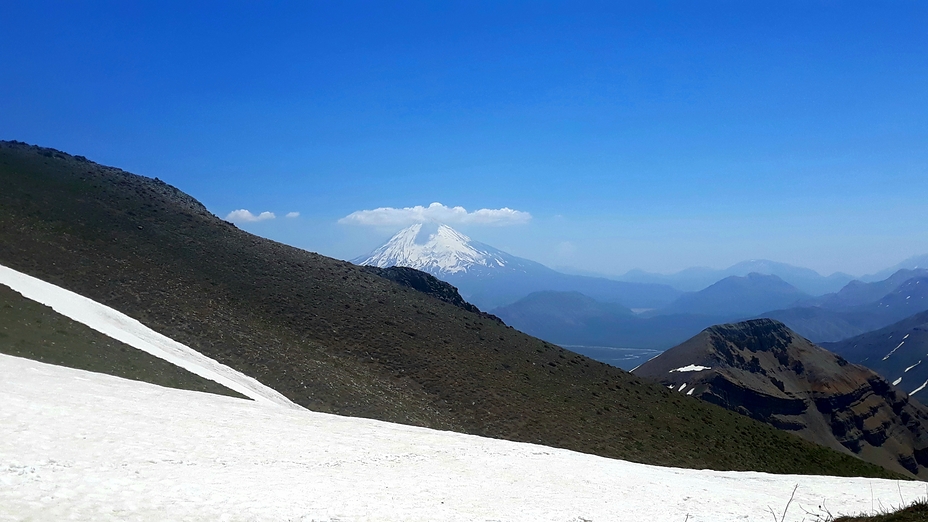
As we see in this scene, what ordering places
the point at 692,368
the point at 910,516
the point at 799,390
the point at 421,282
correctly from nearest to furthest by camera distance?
the point at 910,516 → the point at 421,282 → the point at 692,368 → the point at 799,390

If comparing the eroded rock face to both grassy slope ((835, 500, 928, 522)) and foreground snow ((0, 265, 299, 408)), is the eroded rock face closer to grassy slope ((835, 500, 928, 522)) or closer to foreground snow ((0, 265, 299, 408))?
foreground snow ((0, 265, 299, 408))

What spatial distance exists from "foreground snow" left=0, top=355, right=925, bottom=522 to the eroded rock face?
81.3 metres

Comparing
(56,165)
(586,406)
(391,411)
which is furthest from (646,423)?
(56,165)

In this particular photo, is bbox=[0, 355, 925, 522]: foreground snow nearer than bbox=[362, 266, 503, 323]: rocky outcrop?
Yes

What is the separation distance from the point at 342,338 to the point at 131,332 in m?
15.1

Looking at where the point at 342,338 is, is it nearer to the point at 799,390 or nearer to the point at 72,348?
the point at 72,348

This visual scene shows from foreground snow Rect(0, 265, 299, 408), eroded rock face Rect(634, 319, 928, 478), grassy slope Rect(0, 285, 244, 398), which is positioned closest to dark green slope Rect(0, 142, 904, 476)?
foreground snow Rect(0, 265, 299, 408)

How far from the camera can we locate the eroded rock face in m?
96.1

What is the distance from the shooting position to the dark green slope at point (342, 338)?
111 feet

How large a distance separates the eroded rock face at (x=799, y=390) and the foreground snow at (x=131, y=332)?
271ft

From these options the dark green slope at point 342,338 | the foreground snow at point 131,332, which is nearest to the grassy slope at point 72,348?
the foreground snow at point 131,332

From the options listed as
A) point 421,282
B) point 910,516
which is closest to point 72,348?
point 910,516

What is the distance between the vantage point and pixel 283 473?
13406 millimetres

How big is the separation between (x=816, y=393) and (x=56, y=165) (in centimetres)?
13479
